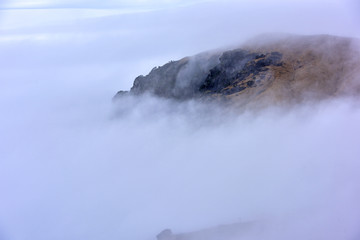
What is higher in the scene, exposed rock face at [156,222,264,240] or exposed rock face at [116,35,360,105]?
exposed rock face at [116,35,360,105]

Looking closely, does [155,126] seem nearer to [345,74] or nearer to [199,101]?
[199,101]

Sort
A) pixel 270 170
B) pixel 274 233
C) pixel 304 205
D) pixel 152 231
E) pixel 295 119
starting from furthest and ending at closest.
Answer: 1. pixel 295 119
2. pixel 270 170
3. pixel 152 231
4. pixel 304 205
5. pixel 274 233

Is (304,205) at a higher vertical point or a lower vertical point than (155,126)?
lower

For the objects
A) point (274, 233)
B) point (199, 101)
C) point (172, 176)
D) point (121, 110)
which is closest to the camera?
point (274, 233)

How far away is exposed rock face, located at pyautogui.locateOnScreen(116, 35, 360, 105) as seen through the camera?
25359 mm

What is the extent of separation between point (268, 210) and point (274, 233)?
8.47 feet

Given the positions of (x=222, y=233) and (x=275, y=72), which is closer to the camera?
(x=222, y=233)

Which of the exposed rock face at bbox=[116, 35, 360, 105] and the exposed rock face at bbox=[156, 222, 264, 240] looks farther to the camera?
the exposed rock face at bbox=[116, 35, 360, 105]

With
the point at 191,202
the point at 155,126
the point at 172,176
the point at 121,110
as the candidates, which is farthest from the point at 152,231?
the point at 121,110

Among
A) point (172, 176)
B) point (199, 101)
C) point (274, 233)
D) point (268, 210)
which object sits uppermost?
point (199, 101)

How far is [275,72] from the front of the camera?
1083 inches

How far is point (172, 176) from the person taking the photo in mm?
27047

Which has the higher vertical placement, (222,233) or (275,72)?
(275,72)

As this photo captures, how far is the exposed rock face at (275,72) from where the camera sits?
25359 mm
